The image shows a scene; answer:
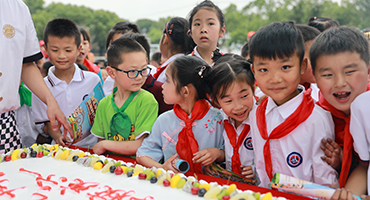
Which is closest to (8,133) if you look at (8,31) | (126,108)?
(8,31)

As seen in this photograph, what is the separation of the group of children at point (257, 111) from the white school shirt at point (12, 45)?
49 centimetres

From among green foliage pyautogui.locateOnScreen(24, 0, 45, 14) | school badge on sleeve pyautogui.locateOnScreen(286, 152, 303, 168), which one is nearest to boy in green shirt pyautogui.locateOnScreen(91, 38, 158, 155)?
school badge on sleeve pyautogui.locateOnScreen(286, 152, 303, 168)

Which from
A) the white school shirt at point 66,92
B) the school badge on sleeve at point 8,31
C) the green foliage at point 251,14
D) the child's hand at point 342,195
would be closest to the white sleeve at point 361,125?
the child's hand at point 342,195

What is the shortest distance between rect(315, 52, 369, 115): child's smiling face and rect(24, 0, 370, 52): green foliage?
20077mm

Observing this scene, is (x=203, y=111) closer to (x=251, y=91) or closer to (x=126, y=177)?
A: (x=251, y=91)

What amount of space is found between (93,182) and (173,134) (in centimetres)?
59

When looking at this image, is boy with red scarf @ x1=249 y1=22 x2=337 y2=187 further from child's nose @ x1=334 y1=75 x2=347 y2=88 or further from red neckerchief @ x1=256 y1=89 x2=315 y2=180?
child's nose @ x1=334 y1=75 x2=347 y2=88

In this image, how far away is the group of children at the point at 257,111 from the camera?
1415 mm

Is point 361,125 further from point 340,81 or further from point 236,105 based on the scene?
point 236,105

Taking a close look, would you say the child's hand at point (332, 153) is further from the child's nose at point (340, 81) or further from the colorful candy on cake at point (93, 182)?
the colorful candy on cake at point (93, 182)

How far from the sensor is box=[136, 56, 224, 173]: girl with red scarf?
1.86 meters

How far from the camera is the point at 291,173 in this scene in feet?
5.11

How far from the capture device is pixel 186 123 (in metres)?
1.87

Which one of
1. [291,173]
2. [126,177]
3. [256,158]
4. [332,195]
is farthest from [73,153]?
[332,195]
